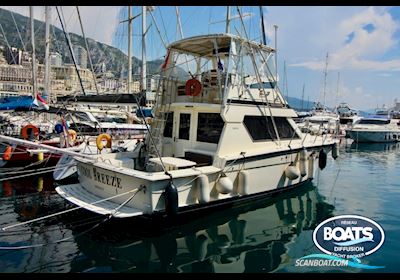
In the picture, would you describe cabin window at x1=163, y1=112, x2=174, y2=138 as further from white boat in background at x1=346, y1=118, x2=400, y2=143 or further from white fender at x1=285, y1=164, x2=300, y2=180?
white boat in background at x1=346, y1=118, x2=400, y2=143

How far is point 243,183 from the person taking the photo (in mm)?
7891

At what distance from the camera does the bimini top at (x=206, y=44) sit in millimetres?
8854

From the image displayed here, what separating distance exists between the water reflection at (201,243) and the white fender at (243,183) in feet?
2.31

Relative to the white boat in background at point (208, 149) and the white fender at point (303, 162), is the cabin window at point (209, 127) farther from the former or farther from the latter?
the white fender at point (303, 162)

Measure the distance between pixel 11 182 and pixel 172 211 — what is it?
8.35m

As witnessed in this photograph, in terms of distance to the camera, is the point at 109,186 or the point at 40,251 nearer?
the point at 40,251

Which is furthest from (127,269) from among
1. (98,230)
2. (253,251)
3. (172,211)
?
(253,251)

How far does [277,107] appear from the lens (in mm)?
10141

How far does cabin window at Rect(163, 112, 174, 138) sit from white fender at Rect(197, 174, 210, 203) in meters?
3.14

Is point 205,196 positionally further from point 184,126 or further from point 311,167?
point 311,167

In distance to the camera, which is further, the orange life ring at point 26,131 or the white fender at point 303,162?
the orange life ring at point 26,131

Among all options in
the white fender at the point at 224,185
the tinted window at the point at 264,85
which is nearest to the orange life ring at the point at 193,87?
the tinted window at the point at 264,85

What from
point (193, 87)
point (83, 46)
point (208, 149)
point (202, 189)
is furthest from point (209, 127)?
point (83, 46)
